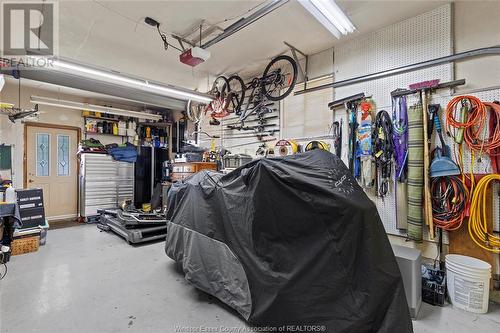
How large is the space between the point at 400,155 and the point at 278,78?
8.04 feet

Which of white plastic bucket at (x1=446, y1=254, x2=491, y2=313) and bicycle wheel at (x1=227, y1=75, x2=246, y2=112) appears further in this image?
bicycle wheel at (x1=227, y1=75, x2=246, y2=112)

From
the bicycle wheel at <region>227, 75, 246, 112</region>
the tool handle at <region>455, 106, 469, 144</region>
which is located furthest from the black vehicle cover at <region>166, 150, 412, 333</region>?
the bicycle wheel at <region>227, 75, 246, 112</region>

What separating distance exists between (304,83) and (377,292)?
3.55 m

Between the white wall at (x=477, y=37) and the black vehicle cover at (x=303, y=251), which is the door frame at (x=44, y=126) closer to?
the black vehicle cover at (x=303, y=251)

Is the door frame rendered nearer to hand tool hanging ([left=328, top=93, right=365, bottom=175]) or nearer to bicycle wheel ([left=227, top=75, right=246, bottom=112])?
bicycle wheel ([left=227, top=75, right=246, bottom=112])

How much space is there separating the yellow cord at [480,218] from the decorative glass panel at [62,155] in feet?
26.9

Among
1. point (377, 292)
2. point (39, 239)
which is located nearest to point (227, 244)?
point (377, 292)

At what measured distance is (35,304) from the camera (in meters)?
2.37

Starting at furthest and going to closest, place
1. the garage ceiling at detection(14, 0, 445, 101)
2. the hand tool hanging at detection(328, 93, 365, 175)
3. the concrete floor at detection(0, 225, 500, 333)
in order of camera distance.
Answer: the hand tool hanging at detection(328, 93, 365, 175) → the garage ceiling at detection(14, 0, 445, 101) → the concrete floor at detection(0, 225, 500, 333)

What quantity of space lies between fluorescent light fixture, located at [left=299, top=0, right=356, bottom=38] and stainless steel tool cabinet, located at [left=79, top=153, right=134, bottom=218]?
20.2 ft

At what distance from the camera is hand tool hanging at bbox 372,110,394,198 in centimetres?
314

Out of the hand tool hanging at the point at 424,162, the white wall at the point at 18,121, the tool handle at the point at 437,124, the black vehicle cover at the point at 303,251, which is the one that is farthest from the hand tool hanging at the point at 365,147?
the white wall at the point at 18,121

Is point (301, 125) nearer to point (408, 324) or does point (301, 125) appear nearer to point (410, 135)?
point (410, 135)

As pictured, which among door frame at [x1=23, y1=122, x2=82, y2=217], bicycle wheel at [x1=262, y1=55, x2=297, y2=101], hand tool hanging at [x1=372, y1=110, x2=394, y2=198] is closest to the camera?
hand tool hanging at [x1=372, y1=110, x2=394, y2=198]
